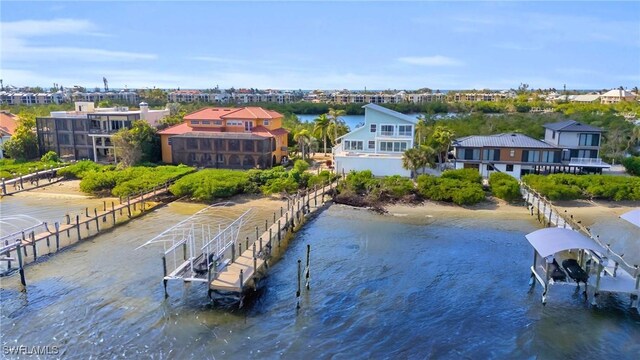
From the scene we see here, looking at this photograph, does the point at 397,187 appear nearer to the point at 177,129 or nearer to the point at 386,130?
the point at 386,130

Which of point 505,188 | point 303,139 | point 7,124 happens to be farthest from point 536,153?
point 7,124

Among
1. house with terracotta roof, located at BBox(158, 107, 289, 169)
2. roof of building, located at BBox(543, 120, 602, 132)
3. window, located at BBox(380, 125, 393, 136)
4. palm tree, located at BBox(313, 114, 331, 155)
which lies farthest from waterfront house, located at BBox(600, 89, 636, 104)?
house with terracotta roof, located at BBox(158, 107, 289, 169)

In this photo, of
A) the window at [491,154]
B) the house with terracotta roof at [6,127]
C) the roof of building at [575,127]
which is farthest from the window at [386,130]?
the house with terracotta roof at [6,127]

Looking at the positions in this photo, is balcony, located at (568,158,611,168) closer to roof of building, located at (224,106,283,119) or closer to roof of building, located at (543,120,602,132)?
roof of building, located at (543,120,602,132)

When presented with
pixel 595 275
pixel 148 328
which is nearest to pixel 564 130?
pixel 595 275

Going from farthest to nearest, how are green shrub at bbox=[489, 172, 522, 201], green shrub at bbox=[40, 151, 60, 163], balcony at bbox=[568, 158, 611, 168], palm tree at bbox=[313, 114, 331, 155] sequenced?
palm tree at bbox=[313, 114, 331, 155] < green shrub at bbox=[40, 151, 60, 163] < balcony at bbox=[568, 158, 611, 168] < green shrub at bbox=[489, 172, 522, 201]

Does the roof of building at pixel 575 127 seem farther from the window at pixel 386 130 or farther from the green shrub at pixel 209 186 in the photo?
the green shrub at pixel 209 186
